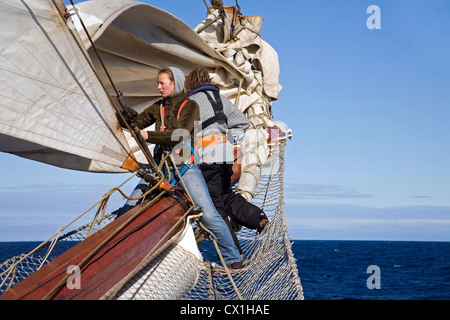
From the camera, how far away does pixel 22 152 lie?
4324mm

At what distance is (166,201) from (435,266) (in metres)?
41.8

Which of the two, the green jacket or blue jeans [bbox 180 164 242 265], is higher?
the green jacket

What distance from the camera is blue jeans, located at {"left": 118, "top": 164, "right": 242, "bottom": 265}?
4043mm

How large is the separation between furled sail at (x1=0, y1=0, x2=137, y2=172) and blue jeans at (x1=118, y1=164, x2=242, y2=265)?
529 millimetres

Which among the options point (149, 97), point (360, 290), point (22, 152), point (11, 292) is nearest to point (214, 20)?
point (149, 97)

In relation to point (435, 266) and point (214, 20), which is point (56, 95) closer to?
point (214, 20)

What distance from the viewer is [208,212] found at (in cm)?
409

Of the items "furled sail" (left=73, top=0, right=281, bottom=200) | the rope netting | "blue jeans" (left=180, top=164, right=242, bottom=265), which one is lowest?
the rope netting

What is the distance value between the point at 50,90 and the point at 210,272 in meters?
1.81

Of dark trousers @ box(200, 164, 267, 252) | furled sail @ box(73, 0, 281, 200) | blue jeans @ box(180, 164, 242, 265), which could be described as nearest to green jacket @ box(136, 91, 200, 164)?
blue jeans @ box(180, 164, 242, 265)

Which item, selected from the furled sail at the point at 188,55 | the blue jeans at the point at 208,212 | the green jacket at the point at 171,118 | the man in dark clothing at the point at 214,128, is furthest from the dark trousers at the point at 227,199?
the furled sail at the point at 188,55

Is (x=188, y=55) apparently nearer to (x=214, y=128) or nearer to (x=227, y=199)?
(x=227, y=199)

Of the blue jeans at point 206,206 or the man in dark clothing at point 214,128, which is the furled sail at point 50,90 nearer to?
the blue jeans at point 206,206

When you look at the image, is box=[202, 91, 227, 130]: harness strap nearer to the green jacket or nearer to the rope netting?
the green jacket
